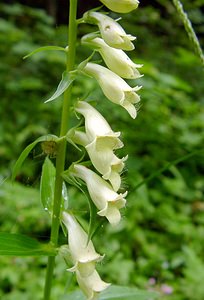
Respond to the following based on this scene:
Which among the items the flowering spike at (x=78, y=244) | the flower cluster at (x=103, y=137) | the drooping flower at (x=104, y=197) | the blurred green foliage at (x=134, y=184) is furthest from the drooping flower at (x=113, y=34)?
the blurred green foliage at (x=134, y=184)

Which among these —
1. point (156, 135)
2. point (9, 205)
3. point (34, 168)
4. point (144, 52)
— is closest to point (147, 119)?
point (156, 135)

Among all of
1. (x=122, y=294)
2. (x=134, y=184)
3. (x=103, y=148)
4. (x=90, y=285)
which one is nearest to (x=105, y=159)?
(x=103, y=148)

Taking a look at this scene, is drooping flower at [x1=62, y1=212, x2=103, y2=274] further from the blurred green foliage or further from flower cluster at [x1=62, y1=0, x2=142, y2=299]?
the blurred green foliage

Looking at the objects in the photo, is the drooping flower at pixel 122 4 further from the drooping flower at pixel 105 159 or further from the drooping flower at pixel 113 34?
the drooping flower at pixel 105 159

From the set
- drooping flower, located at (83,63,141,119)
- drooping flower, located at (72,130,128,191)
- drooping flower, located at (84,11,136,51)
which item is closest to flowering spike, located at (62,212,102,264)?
drooping flower, located at (72,130,128,191)

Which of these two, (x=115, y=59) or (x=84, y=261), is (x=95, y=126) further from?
(x=84, y=261)

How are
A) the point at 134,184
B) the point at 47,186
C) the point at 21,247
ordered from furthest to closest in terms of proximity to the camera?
the point at 134,184, the point at 47,186, the point at 21,247
